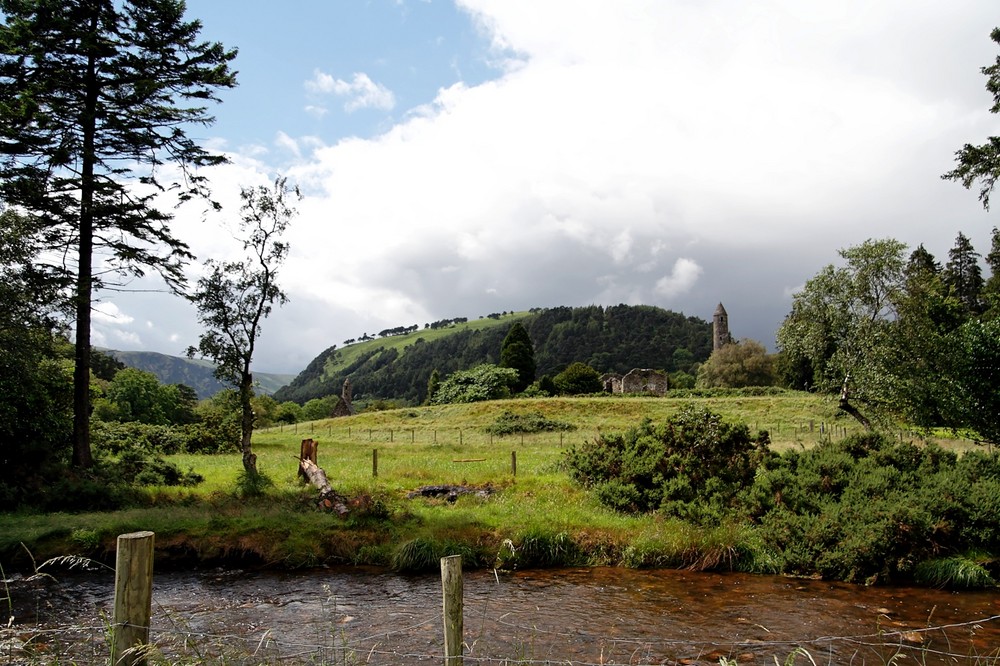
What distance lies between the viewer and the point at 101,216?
19.4m

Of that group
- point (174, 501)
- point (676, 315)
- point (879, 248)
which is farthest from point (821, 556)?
point (676, 315)

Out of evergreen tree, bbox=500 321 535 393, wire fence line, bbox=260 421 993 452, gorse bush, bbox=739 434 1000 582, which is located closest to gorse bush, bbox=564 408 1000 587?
gorse bush, bbox=739 434 1000 582

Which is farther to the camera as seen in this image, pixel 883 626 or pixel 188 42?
pixel 188 42

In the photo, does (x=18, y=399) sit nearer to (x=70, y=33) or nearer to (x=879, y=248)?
(x=70, y=33)

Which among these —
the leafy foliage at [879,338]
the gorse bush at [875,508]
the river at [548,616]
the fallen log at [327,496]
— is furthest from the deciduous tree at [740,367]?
the river at [548,616]

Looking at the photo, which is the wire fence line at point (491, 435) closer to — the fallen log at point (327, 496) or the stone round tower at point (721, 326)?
the fallen log at point (327, 496)

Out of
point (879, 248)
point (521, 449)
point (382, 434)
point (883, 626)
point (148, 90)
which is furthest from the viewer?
point (382, 434)

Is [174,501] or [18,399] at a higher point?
[18,399]

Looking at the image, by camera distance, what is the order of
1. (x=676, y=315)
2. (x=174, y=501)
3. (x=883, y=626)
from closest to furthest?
(x=883, y=626) → (x=174, y=501) → (x=676, y=315)

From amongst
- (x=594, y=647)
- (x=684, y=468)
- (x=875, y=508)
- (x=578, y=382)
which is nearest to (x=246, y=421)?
(x=684, y=468)

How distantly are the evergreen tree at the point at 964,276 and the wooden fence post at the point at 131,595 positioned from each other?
7357 cm

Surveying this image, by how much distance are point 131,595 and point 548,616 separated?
703 cm

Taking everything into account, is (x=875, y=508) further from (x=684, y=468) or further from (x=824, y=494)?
(x=684, y=468)

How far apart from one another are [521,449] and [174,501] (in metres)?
18.1
